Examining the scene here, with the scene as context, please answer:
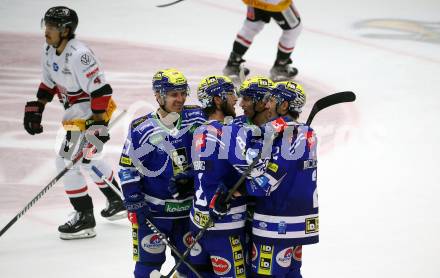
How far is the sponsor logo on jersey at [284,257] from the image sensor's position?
4141 millimetres

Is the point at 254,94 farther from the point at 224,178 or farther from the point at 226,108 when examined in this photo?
the point at 224,178

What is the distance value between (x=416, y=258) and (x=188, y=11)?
6.34 m

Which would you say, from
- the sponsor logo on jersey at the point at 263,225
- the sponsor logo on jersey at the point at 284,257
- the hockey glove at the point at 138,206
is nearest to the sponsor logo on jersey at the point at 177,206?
the hockey glove at the point at 138,206

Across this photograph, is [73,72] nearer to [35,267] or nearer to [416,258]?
[35,267]

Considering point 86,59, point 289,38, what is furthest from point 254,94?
point 289,38

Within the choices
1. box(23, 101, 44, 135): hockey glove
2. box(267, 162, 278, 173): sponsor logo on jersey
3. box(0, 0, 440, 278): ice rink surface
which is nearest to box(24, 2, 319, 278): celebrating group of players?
box(267, 162, 278, 173): sponsor logo on jersey

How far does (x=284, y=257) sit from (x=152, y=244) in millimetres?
715

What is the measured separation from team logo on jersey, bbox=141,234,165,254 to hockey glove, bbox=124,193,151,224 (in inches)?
5.6

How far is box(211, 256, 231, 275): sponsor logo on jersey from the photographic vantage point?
4133 mm

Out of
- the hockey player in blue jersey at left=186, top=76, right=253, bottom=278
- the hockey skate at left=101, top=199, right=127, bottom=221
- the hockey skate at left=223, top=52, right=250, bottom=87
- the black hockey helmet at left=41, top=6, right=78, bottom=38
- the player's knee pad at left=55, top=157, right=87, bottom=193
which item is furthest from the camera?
the hockey skate at left=223, top=52, right=250, bottom=87

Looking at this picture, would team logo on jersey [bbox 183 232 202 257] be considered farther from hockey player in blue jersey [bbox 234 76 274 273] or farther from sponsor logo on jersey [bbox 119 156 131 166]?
sponsor logo on jersey [bbox 119 156 131 166]

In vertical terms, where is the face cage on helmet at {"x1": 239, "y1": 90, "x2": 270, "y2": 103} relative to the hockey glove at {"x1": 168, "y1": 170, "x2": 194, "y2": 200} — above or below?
above

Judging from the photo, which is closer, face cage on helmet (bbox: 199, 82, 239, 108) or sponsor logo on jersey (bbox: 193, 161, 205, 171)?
sponsor logo on jersey (bbox: 193, 161, 205, 171)

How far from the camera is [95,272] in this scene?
5.18 metres
